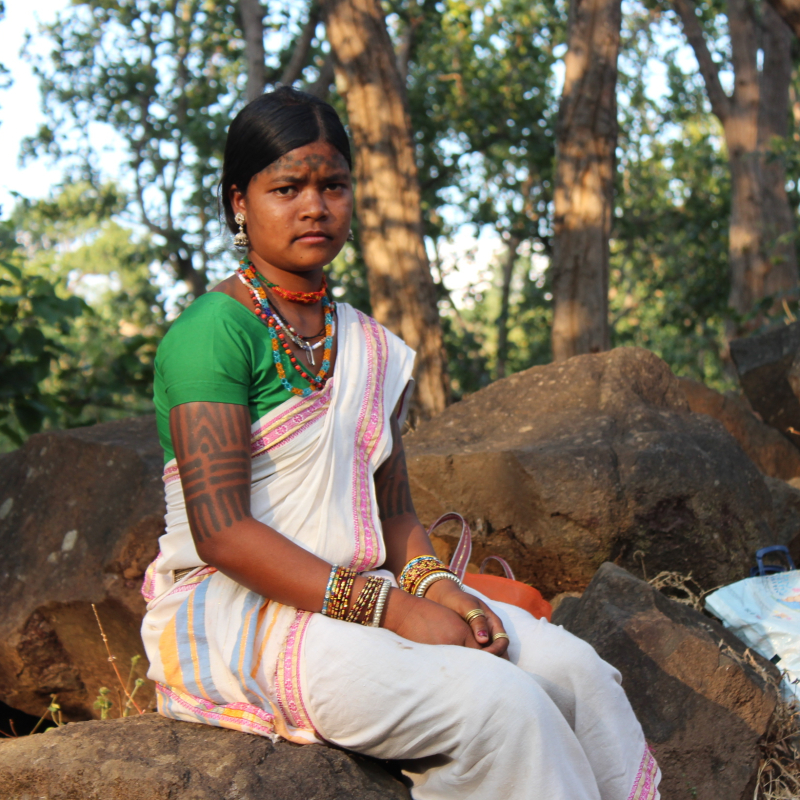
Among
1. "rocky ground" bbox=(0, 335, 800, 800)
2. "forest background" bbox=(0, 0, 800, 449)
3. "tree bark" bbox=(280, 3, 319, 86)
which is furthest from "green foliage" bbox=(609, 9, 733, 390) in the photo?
"rocky ground" bbox=(0, 335, 800, 800)

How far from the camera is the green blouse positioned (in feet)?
5.97

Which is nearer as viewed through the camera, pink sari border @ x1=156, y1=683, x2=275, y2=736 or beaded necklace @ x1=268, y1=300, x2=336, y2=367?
pink sari border @ x1=156, y1=683, x2=275, y2=736

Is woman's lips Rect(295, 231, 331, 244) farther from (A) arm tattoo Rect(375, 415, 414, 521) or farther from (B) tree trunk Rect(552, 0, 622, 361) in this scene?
(B) tree trunk Rect(552, 0, 622, 361)

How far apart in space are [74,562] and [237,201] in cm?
192

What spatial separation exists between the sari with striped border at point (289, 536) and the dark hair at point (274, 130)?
472 mm

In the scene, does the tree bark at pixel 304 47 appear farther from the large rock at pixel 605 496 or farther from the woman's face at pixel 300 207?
the woman's face at pixel 300 207

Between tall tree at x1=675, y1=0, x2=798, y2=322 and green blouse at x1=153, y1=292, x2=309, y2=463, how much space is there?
30.2 ft

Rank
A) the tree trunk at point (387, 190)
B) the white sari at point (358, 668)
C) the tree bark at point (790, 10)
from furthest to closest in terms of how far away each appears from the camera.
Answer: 1. the tree trunk at point (387, 190)
2. the tree bark at point (790, 10)
3. the white sari at point (358, 668)

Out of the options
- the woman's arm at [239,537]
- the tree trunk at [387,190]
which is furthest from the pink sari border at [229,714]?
the tree trunk at [387,190]

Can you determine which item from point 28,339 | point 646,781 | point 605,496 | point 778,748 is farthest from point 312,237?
point 28,339

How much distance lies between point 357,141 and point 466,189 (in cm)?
874

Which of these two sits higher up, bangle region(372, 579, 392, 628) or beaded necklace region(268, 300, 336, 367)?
beaded necklace region(268, 300, 336, 367)

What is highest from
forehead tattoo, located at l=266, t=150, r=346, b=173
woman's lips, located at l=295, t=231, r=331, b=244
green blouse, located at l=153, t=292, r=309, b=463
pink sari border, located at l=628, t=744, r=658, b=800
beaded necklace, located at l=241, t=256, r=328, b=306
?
forehead tattoo, located at l=266, t=150, r=346, b=173

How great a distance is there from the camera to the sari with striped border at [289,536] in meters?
1.78
